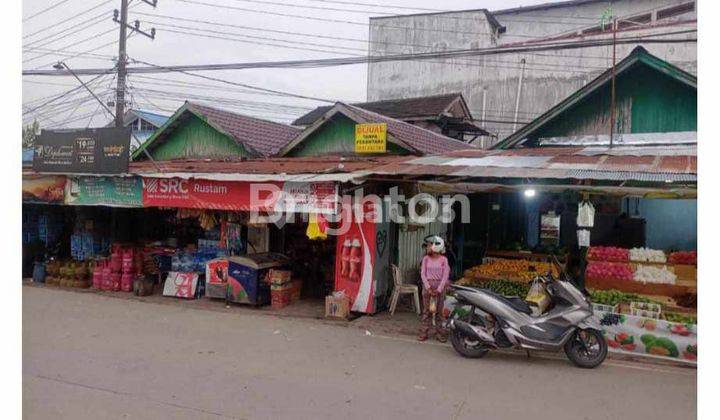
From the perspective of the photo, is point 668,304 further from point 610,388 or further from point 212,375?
point 212,375

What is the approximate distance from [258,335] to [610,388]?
208 inches

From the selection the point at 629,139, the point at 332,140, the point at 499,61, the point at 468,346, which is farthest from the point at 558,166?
the point at 499,61

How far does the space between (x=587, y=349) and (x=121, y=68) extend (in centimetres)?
1593

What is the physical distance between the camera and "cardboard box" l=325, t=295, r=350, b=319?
9.80 m

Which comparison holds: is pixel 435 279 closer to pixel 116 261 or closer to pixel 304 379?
pixel 304 379

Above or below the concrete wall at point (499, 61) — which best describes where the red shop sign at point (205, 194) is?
below

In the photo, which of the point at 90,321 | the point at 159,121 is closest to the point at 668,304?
the point at 90,321

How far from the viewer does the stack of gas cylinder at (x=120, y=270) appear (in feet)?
41.7

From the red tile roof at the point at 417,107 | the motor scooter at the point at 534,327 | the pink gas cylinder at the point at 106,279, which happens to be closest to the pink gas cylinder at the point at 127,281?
the pink gas cylinder at the point at 106,279

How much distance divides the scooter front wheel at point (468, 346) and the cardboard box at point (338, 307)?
2832 millimetres

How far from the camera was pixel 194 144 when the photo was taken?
1628cm

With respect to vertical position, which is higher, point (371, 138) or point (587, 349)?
point (371, 138)

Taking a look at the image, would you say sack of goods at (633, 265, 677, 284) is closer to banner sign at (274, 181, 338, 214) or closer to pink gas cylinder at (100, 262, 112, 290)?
banner sign at (274, 181, 338, 214)

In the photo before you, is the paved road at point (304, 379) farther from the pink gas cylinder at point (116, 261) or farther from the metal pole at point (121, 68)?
the metal pole at point (121, 68)
